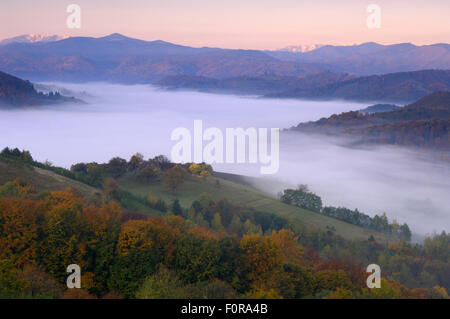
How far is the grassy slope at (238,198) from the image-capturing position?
8144 cm

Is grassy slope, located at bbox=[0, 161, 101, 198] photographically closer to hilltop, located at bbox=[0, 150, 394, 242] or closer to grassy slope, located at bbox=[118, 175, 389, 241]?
hilltop, located at bbox=[0, 150, 394, 242]

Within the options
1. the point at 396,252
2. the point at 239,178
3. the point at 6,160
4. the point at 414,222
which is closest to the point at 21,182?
the point at 6,160

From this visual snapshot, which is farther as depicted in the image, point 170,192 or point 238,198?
point 238,198

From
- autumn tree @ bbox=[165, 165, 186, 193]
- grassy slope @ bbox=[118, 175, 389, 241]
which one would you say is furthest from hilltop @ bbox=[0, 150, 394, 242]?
autumn tree @ bbox=[165, 165, 186, 193]

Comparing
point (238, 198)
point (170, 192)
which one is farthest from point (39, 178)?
point (238, 198)

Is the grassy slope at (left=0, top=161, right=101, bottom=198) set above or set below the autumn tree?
above

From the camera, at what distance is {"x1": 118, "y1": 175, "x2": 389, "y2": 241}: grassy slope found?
8144 cm

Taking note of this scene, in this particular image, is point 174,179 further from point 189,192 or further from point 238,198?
point 238,198

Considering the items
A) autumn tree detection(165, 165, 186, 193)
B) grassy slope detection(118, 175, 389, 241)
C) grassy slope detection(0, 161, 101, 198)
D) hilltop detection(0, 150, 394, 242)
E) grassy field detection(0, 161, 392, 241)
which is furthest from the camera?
autumn tree detection(165, 165, 186, 193)

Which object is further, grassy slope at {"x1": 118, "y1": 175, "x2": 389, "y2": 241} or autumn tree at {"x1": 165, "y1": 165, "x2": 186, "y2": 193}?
autumn tree at {"x1": 165, "y1": 165, "x2": 186, "y2": 193}

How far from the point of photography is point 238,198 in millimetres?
A: 93750

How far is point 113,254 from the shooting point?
30.7 metres

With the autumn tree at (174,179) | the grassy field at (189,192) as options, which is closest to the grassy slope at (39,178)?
the grassy field at (189,192)
